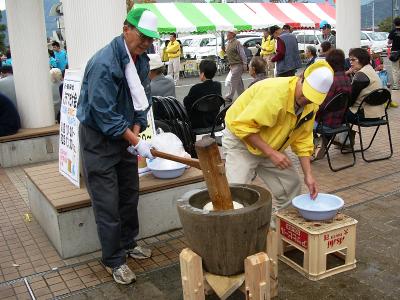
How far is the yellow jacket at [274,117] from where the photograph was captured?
10.7ft

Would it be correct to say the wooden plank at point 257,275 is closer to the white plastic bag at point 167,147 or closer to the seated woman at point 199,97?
the white plastic bag at point 167,147

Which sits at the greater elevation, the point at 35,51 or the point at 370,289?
the point at 35,51

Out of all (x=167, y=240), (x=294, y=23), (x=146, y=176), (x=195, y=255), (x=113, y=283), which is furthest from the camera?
(x=294, y=23)

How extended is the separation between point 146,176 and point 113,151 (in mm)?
1199

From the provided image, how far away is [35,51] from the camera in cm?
740

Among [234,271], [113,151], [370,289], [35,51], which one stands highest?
[35,51]

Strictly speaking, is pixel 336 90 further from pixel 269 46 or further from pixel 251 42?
pixel 251 42

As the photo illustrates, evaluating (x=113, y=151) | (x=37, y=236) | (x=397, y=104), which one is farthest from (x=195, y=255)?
(x=397, y=104)

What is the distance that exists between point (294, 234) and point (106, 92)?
1.71 metres

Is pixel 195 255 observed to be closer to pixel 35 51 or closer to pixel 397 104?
pixel 35 51

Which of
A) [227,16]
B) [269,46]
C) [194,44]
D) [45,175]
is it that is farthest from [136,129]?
[194,44]

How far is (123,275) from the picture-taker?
11.7 ft

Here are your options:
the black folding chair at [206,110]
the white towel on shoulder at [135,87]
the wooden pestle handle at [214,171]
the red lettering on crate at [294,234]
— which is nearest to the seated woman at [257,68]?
the black folding chair at [206,110]

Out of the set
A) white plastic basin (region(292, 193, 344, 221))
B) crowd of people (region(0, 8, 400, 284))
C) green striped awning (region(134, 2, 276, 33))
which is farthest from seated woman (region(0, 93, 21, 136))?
green striped awning (region(134, 2, 276, 33))
